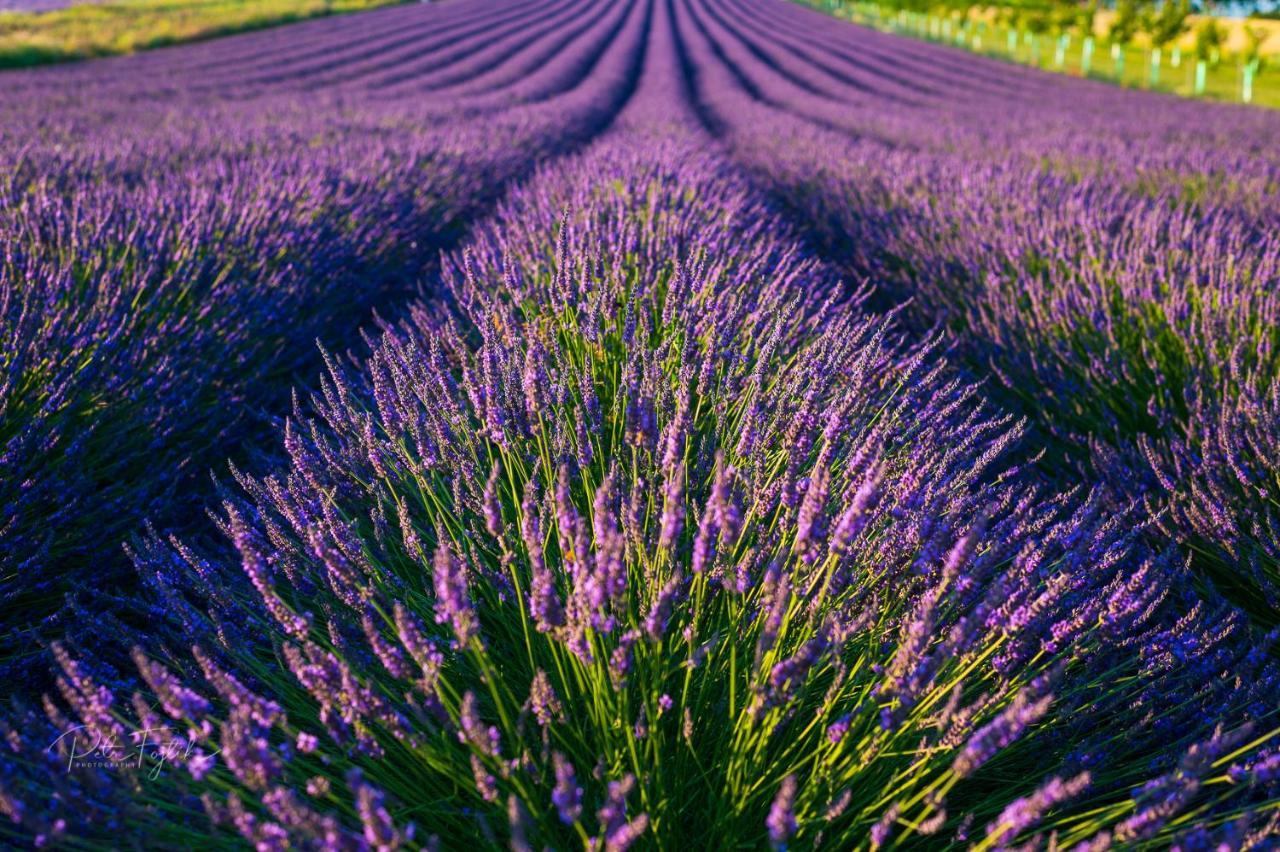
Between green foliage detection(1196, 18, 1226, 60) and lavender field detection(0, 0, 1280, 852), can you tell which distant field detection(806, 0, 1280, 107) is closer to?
green foliage detection(1196, 18, 1226, 60)

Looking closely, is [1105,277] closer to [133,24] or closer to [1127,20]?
[133,24]

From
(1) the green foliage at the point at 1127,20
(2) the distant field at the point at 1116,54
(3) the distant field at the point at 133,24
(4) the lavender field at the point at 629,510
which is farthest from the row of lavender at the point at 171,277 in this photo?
(1) the green foliage at the point at 1127,20

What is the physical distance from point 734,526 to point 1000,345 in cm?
272

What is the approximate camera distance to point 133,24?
2086 cm

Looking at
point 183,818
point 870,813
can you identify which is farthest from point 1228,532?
point 183,818

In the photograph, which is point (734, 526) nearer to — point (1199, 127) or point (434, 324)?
point (434, 324)

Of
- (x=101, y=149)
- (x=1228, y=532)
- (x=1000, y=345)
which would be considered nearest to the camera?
(x=1228, y=532)

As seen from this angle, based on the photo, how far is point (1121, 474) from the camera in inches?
93.6

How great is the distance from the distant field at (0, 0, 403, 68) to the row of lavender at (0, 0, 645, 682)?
10.2 meters

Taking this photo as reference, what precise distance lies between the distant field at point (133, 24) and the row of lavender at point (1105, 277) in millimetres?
16071

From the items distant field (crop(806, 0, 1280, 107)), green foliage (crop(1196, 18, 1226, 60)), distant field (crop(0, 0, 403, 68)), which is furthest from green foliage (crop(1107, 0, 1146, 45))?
distant field (crop(0, 0, 403, 68))

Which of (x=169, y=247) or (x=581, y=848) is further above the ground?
(x=169, y=247)

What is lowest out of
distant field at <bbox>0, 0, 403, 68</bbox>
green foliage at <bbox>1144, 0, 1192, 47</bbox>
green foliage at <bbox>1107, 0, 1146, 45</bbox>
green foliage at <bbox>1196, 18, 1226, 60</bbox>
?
green foliage at <bbox>1196, 18, 1226, 60</bbox>

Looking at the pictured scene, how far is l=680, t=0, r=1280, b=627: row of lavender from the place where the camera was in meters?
2.20
